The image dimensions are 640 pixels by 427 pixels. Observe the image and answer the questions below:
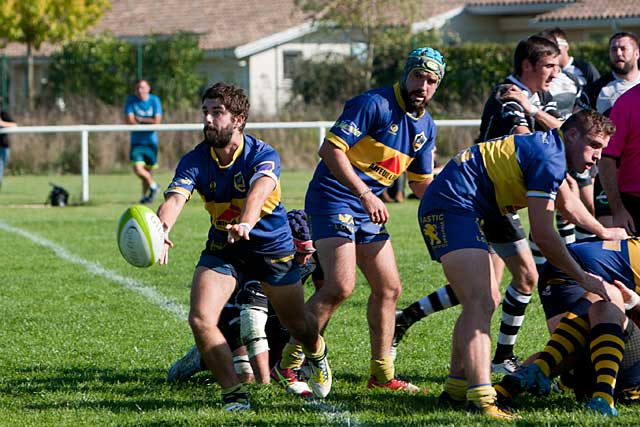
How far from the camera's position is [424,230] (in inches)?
249

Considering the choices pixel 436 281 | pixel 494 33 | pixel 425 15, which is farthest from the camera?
pixel 494 33

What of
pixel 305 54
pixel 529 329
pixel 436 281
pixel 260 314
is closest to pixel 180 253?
pixel 436 281

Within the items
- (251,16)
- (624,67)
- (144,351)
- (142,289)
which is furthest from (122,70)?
(144,351)

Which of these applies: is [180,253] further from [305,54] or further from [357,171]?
[305,54]

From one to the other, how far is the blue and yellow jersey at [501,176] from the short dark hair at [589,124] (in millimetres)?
95

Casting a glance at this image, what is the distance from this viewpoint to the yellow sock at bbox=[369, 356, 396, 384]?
708cm

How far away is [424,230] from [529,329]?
2792 mm

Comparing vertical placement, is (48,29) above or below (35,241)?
above

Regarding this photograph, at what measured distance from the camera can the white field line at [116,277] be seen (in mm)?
9828

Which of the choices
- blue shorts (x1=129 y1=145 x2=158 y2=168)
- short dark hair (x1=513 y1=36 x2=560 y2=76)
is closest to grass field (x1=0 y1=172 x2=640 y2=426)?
short dark hair (x1=513 y1=36 x2=560 y2=76)

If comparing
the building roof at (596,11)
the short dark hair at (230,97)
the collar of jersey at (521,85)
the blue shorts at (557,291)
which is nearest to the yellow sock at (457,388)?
the blue shorts at (557,291)

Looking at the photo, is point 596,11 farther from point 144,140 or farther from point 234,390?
point 234,390

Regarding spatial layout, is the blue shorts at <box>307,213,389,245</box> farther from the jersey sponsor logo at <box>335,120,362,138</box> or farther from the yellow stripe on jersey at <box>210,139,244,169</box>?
the yellow stripe on jersey at <box>210,139,244,169</box>

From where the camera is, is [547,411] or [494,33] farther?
[494,33]
